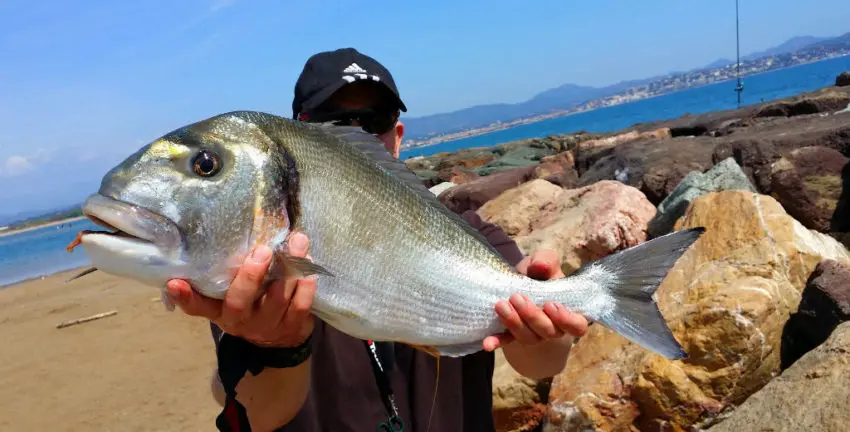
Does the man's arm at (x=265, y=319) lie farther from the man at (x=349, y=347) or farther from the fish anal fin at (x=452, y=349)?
the fish anal fin at (x=452, y=349)

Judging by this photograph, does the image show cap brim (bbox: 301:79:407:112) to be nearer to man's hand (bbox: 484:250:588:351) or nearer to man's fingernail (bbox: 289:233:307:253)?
man's fingernail (bbox: 289:233:307:253)

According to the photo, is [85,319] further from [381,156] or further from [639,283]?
[639,283]

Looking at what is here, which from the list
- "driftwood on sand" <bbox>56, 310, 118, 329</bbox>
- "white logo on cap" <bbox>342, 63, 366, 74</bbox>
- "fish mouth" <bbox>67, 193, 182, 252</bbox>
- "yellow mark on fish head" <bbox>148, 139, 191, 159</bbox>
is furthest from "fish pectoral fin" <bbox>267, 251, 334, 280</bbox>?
"driftwood on sand" <bbox>56, 310, 118, 329</bbox>

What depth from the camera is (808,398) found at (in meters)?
2.97

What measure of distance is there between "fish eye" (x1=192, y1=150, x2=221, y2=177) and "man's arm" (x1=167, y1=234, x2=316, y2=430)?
0.96ft

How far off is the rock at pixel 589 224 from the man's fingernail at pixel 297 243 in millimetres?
4412

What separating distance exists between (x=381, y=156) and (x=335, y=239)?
1.24 ft

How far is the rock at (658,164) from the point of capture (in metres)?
7.64

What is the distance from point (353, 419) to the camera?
241cm

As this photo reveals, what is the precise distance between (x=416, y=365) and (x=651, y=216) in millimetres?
4625

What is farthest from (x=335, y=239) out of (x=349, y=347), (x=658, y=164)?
(x=658, y=164)

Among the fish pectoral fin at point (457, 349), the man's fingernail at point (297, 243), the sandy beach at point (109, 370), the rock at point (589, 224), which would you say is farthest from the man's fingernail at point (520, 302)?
the sandy beach at point (109, 370)

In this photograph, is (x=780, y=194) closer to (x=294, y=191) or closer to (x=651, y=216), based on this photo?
(x=651, y=216)

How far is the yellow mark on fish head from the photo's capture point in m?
1.75
